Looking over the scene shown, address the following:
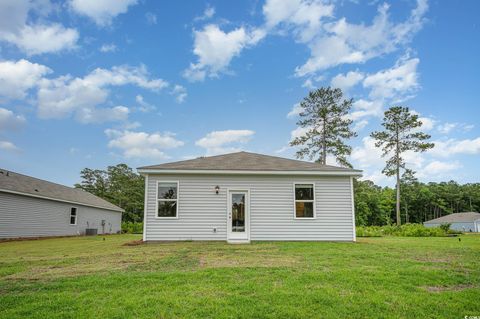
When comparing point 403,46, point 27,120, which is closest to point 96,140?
point 27,120

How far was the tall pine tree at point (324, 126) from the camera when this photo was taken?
25406 millimetres

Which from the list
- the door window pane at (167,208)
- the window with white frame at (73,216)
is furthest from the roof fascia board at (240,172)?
the window with white frame at (73,216)

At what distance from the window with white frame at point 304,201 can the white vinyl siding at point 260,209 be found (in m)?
0.16

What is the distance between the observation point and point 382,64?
15.9 m

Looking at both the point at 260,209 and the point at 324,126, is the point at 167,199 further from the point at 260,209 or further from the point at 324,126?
the point at 324,126

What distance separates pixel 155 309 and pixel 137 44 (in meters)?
14.7

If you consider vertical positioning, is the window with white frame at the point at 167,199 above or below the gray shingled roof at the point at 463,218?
above

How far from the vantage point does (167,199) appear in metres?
11.3

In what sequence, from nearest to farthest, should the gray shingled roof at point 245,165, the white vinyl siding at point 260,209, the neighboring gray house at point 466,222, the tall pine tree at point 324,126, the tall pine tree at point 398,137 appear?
the white vinyl siding at point 260,209, the gray shingled roof at point 245,165, the tall pine tree at point 324,126, the tall pine tree at point 398,137, the neighboring gray house at point 466,222

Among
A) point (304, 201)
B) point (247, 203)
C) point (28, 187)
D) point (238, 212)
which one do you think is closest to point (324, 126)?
point (304, 201)

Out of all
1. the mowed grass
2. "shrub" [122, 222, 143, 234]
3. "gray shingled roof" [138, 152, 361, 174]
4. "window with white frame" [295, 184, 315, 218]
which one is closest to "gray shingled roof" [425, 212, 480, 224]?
"gray shingled roof" [138, 152, 361, 174]

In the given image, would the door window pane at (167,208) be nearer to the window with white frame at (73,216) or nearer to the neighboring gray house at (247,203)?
the neighboring gray house at (247,203)

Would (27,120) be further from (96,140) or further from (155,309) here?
(155,309)

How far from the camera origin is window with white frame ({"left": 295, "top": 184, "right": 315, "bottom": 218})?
11.5 m
